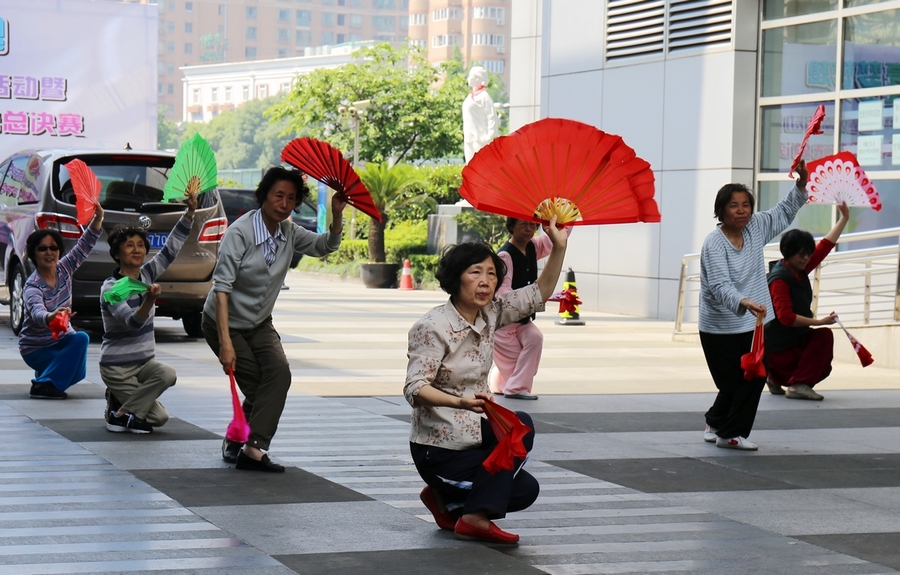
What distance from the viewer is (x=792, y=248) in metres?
11.1

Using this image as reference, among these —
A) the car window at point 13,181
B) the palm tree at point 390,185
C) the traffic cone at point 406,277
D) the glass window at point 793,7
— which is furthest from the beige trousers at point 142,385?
the palm tree at point 390,185

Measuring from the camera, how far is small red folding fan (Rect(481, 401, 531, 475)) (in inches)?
219

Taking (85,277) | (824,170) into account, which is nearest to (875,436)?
(824,170)

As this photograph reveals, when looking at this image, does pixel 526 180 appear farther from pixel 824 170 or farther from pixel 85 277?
pixel 85 277

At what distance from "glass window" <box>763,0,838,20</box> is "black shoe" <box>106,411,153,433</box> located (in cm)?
1247

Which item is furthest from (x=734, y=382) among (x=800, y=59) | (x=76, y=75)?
(x=76, y=75)

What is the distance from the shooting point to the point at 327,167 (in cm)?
717

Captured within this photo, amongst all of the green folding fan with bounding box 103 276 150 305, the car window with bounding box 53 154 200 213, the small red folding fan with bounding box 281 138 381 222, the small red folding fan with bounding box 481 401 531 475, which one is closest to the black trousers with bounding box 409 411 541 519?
the small red folding fan with bounding box 481 401 531 475

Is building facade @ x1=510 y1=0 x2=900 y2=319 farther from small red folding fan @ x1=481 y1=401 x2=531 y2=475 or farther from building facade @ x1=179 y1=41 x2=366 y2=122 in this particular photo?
building facade @ x1=179 y1=41 x2=366 y2=122

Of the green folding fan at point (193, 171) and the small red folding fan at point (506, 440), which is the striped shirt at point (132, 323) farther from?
the small red folding fan at point (506, 440)

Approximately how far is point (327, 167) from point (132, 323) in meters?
2.08

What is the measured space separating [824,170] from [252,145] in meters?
132

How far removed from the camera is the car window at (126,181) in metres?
13.9

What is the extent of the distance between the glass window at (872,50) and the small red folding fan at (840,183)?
7.83 m
